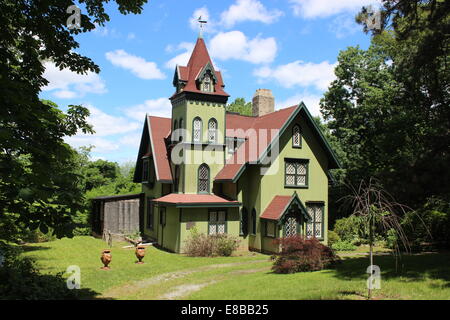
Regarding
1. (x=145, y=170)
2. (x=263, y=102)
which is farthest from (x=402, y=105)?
(x=145, y=170)

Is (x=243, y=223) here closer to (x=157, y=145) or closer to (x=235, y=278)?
(x=157, y=145)

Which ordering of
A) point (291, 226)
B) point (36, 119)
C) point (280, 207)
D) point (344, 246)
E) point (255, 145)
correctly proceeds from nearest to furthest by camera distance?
point (36, 119)
point (280, 207)
point (291, 226)
point (255, 145)
point (344, 246)

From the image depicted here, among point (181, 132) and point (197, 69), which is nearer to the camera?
point (181, 132)

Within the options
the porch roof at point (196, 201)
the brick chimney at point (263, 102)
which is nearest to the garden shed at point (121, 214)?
the porch roof at point (196, 201)

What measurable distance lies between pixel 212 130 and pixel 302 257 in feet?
41.9

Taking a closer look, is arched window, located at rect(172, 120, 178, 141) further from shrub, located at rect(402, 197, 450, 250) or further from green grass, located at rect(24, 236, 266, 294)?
shrub, located at rect(402, 197, 450, 250)

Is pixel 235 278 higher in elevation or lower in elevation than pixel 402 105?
lower

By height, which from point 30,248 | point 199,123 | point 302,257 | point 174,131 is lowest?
point 30,248

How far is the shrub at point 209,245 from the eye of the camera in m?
24.5

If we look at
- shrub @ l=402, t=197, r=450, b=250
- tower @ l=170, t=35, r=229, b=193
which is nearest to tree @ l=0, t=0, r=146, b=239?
tower @ l=170, t=35, r=229, b=193

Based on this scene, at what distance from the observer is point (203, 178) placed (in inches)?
1089

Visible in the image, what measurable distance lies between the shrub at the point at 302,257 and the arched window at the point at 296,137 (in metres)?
9.47
